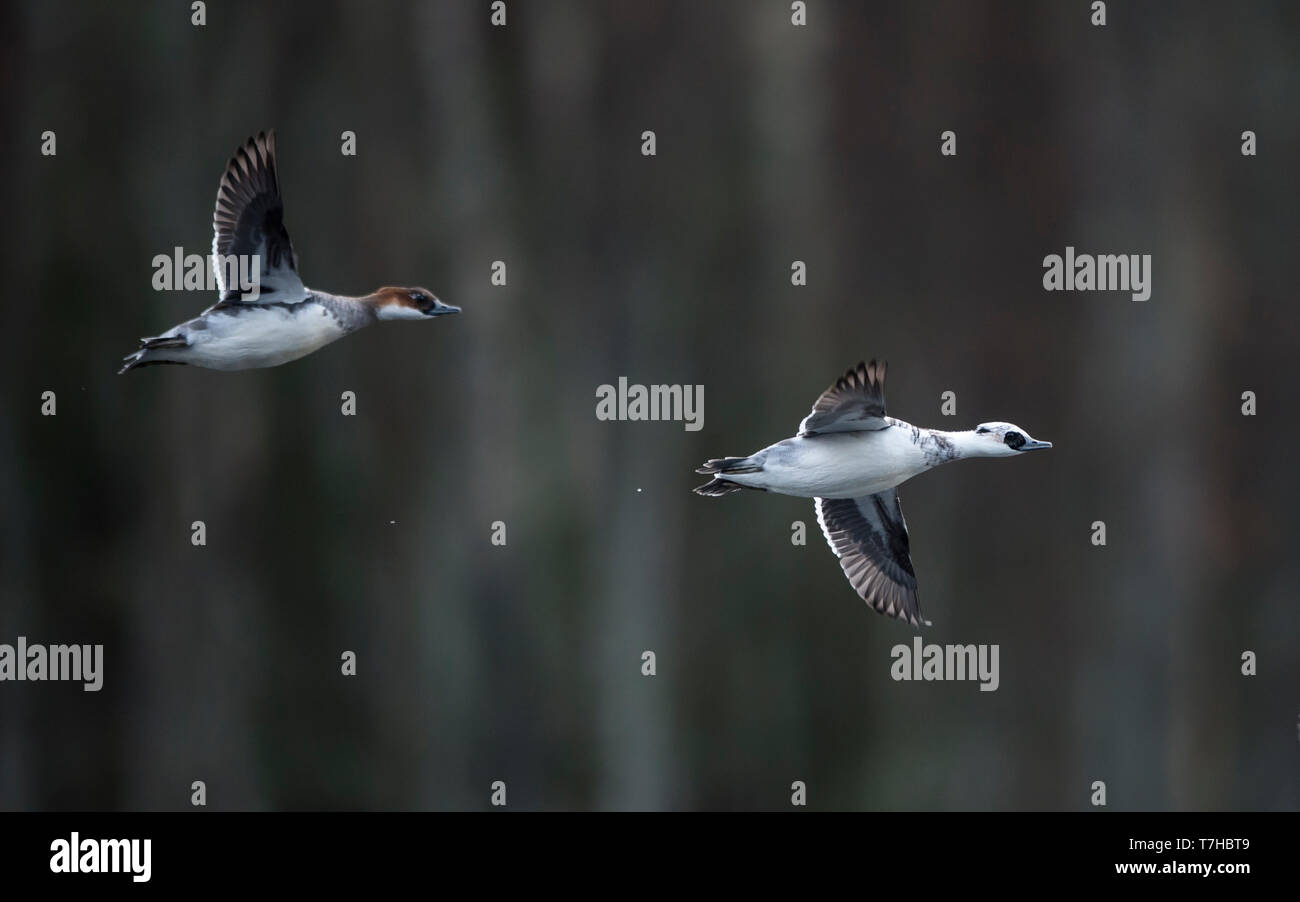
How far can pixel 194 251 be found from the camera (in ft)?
45.0

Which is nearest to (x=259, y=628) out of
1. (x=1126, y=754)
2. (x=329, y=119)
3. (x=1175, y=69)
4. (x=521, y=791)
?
(x=521, y=791)

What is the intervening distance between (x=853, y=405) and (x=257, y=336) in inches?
112

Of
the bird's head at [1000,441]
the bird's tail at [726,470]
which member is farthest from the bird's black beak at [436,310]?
the bird's head at [1000,441]

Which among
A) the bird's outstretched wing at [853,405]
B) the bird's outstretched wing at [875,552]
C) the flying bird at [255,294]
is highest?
the flying bird at [255,294]

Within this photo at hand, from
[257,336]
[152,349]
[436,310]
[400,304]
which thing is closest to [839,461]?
[436,310]

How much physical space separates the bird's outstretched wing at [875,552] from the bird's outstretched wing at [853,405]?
138 centimetres

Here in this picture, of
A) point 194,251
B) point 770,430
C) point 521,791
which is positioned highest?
point 194,251

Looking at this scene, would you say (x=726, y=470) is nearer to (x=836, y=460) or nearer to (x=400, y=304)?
(x=836, y=460)

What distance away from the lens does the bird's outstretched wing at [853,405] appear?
7.40 meters

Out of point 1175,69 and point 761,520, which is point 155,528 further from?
point 1175,69

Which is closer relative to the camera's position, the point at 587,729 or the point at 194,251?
the point at 194,251

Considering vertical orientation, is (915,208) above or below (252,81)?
below

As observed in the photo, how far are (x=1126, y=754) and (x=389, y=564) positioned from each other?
6714 mm

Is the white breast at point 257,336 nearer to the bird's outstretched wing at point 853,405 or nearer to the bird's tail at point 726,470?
the bird's tail at point 726,470
